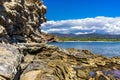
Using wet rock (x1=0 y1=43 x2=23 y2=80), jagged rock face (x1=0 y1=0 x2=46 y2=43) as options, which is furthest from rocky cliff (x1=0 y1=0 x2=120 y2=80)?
jagged rock face (x1=0 y1=0 x2=46 y2=43)

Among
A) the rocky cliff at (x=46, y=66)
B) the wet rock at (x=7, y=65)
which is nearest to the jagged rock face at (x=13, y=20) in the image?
the rocky cliff at (x=46, y=66)

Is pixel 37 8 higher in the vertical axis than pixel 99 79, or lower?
higher

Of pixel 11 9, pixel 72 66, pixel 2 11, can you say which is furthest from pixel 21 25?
pixel 72 66

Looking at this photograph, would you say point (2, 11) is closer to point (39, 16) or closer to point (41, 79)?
point (41, 79)

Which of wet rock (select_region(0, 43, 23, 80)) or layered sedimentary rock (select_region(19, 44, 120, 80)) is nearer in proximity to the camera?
wet rock (select_region(0, 43, 23, 80))

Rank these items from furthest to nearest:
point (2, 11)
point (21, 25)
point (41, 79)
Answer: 1. point (21, 25)
2. point (2, 11)
3. point (41, 79)

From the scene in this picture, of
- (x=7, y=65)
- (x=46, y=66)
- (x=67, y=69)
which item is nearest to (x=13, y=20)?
(x=67, y=69)

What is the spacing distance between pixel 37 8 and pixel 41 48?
93520mm

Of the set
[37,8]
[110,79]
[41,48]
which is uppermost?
[37,8]

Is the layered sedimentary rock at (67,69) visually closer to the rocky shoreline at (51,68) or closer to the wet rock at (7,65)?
the rocky shoreline at (51,68)

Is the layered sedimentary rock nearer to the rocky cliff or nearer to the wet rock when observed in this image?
the rocky cliff

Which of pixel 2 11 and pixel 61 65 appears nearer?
pixel 61 65

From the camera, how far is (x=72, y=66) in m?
25.7

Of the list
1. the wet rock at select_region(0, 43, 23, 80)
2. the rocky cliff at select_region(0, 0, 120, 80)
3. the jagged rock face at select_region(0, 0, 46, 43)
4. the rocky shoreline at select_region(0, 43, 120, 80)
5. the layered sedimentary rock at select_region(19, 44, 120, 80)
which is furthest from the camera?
the jagged rock face at select_region(0, 0, 46, 43)
